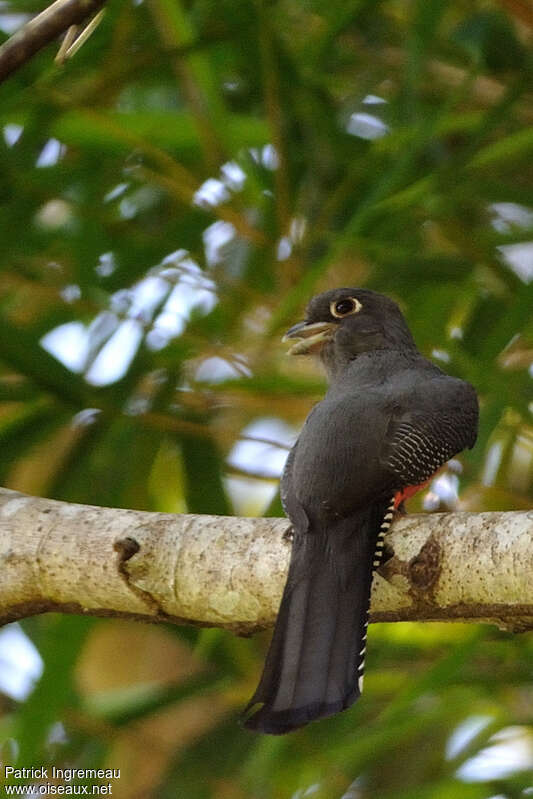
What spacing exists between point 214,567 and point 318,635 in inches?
9.8

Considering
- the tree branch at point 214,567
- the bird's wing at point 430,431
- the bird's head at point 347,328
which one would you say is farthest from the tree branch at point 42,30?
the bird's head at point 347,328

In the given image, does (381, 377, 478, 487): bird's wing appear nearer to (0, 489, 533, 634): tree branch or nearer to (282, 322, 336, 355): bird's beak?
(0, 489, 533, 634): tree branch

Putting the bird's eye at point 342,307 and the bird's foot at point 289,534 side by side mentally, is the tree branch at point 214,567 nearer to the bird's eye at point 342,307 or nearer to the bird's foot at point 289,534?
the bird's foot at point 289,534

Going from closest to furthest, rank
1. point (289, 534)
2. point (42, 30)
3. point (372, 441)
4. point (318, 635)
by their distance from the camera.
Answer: point (42, 30) < point (318, 635) < point (289, 534) < point (372, 441)

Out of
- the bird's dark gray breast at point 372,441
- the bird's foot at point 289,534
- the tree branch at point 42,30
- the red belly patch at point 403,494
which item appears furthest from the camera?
the red belly patch at point 403,494

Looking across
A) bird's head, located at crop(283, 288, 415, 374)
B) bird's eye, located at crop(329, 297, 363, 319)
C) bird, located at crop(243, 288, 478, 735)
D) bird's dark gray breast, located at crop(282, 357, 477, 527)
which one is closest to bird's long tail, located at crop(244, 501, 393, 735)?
bird, located at crop(243, 288, 478, 735)

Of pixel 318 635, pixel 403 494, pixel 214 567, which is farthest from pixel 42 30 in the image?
pixel 403 494

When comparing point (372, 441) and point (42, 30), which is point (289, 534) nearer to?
point (372, 441)

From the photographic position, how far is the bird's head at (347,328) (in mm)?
3492

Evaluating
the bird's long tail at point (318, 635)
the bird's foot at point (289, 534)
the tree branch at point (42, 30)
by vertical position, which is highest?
the tree branch at point (42, 30)

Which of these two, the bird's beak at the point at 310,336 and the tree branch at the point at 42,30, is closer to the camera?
the tree branch at the point at 42,30

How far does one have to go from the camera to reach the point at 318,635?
2.44 meters

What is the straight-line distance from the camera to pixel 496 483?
167 inches

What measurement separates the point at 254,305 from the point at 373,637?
1.36 metres
